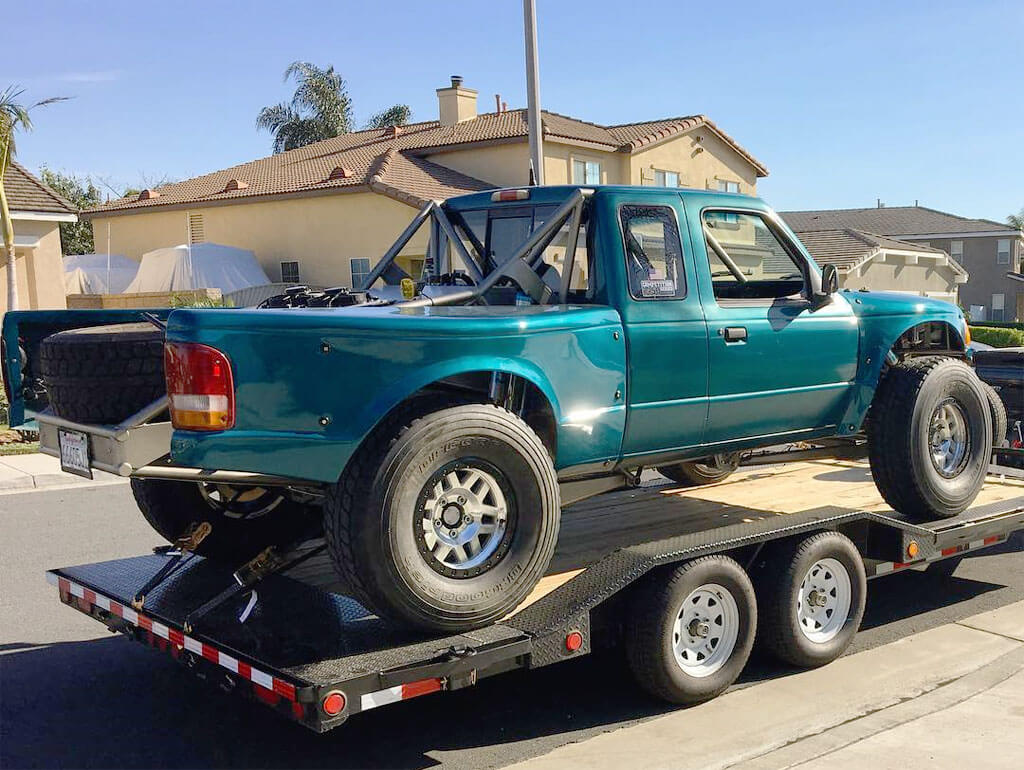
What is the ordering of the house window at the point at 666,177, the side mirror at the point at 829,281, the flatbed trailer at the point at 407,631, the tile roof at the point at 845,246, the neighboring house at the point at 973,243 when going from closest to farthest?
the flatbed trailer at the point at 407,631 → the side mirror at the point at 829,281 → the house window at the point at 666,177 → the tile roof at the point at 845,246 → the neighboring house at the point at 973,243

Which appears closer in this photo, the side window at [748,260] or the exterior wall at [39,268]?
the side window at [748,260]

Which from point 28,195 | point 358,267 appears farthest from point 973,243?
point 28,195

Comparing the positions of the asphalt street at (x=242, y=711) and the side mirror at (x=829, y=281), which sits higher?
the side mirror at (x=829, y=281)

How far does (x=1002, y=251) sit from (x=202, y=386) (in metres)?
64.9

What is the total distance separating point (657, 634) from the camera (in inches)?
187

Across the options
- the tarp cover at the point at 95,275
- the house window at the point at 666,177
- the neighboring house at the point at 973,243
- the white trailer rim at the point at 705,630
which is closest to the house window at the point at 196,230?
the tarp cover at the point at 95,275

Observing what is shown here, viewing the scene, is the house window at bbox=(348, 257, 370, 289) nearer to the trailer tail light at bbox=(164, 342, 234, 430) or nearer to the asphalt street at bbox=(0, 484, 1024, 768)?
the asphalt street at bbox=(0, 484, 1024, 768)

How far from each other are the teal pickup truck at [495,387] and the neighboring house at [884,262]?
1385 inches

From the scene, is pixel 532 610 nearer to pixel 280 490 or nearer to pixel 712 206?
pixel 280 490

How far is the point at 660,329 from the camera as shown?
17.1 ft

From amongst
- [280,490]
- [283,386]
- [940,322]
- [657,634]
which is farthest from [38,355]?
[940,322]

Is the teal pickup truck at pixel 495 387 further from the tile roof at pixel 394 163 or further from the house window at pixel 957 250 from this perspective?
the house window at pixel 957 250

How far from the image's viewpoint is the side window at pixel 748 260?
5723 millimetres

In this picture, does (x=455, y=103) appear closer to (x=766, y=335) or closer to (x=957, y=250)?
(x=766, y=335)
